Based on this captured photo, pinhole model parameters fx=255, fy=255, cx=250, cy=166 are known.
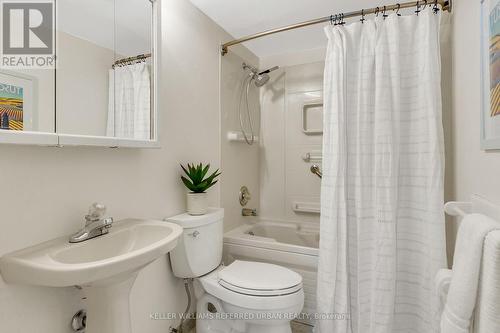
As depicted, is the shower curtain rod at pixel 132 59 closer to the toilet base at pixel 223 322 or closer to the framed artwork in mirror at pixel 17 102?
the framed artwork in mirror at pixel 17 102

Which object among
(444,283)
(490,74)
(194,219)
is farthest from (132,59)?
(444,283)

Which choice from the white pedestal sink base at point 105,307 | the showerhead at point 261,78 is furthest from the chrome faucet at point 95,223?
the showerhead at point 261,78

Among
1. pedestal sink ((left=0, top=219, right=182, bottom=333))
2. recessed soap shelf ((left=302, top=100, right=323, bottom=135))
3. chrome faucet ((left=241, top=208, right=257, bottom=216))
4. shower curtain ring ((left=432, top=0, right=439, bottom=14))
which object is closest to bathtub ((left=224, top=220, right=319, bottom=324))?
chrome faucet ((left=241, top=208, right=257, bottom=216))

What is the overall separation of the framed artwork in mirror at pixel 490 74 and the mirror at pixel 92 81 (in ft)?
4.60

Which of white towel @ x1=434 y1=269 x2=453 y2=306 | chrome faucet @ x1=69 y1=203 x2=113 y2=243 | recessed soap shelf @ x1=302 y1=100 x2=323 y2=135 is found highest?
recessed soap shelf @ x1=302 y1=100 x2=323 y2=135

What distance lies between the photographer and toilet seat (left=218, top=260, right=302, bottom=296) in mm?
1315

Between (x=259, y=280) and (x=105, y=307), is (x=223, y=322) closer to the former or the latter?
(x=259, y=280)

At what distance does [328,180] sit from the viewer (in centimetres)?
155

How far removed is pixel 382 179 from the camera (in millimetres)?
1444

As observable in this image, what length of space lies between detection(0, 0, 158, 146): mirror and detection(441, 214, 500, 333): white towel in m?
1.29

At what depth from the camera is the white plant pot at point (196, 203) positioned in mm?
1545

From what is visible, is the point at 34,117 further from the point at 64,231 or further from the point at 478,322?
the point at 478,322

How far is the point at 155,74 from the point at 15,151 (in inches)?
28.5

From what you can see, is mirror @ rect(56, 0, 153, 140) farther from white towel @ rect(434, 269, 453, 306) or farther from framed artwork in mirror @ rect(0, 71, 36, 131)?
white towel @ rect(434, 269, 453, 306)
